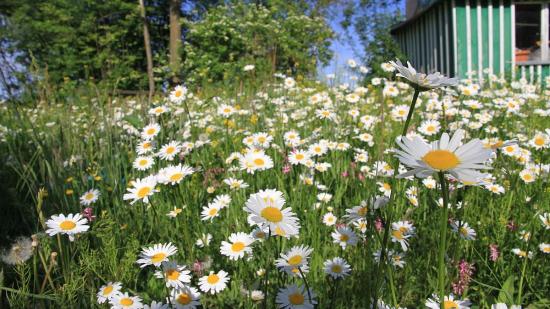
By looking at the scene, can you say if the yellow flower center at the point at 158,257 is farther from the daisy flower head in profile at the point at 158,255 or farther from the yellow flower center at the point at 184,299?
the yellow flower center at the point at 184,299

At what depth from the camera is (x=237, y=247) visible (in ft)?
3.93

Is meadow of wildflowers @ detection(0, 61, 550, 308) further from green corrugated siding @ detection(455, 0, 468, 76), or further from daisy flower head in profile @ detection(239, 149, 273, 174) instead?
green corrugated siding @ detection(455, 0, 468, 76)

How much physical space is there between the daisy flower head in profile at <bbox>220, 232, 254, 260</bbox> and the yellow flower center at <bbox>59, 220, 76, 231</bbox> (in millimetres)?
403

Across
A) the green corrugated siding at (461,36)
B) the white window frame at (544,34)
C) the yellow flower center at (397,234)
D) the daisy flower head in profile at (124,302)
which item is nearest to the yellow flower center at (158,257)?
the daisy flower head in profile at (124,302)

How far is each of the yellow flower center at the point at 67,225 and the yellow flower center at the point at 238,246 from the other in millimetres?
430

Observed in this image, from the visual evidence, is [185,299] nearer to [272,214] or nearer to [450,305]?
[272,214]

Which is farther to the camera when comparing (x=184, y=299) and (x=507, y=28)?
Answer: (x=507, y=28)

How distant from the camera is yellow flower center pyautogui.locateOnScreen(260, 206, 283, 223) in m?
0.90

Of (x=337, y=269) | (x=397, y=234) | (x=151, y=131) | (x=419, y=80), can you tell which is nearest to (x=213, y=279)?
(x=337, y=269)

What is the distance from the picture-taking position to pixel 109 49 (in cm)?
1293

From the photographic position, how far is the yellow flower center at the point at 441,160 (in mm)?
619

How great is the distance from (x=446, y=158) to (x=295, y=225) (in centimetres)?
39

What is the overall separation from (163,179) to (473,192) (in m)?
1.32

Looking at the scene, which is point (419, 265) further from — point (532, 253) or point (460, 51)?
point (460, 51)
